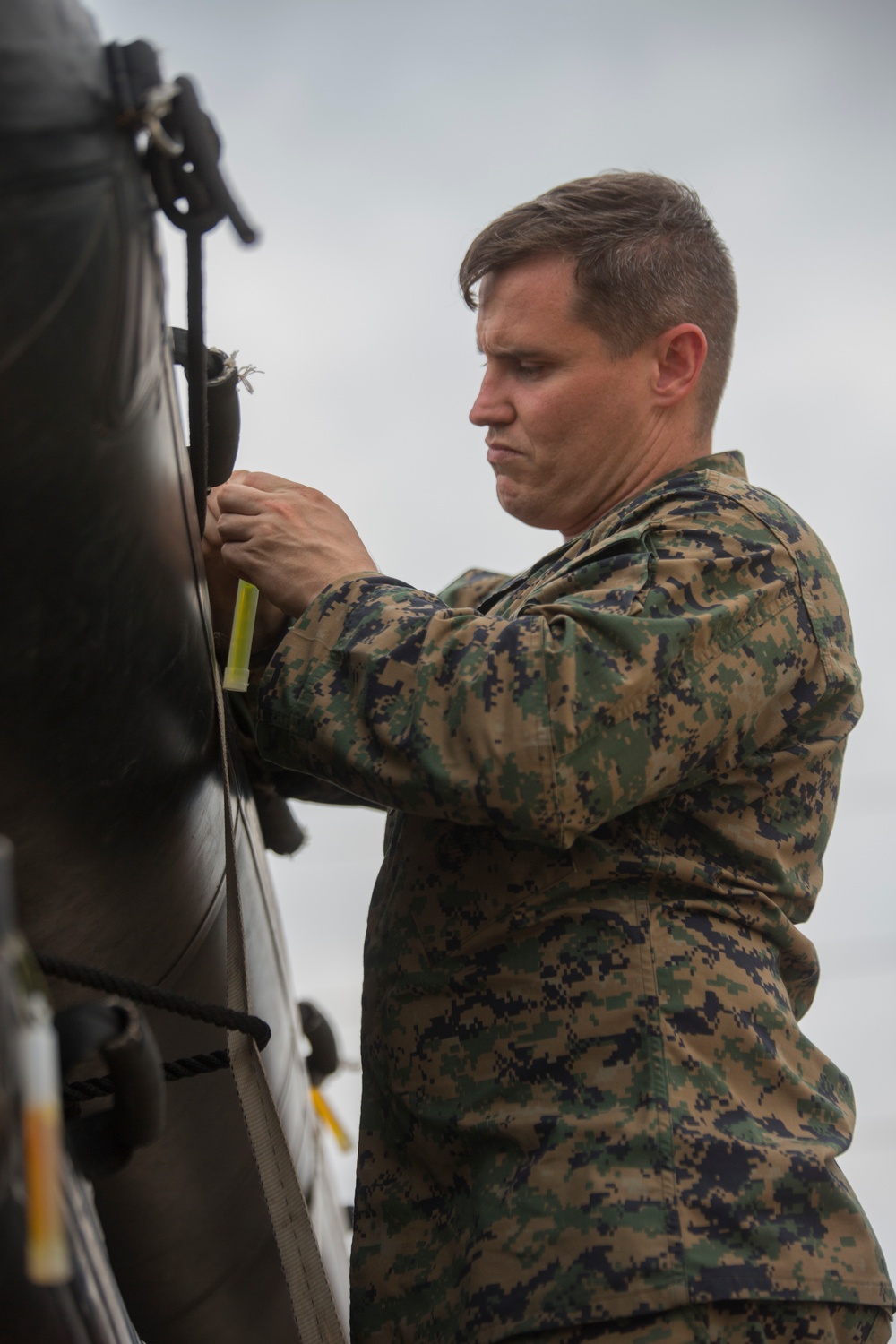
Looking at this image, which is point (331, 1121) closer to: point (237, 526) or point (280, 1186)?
point (280, 1186)

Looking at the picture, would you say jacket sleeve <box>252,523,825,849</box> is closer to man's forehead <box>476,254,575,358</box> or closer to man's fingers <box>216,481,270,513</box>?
man's fingers <box>216,481,270,513</box>

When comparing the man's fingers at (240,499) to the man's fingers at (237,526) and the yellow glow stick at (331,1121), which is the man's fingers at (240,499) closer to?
the man's fingers at (237,526)

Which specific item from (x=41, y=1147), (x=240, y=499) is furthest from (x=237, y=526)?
(x=41, y=1147)

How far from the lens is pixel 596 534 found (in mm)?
1374

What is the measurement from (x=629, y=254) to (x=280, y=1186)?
1.00m

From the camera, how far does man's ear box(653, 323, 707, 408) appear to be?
149cm

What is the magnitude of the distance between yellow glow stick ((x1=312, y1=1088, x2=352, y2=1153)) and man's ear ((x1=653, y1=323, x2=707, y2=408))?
1191mm

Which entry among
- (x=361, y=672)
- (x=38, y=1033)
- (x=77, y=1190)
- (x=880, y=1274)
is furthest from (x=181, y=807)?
(x=880, y=1274)

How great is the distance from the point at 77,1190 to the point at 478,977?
53 cm

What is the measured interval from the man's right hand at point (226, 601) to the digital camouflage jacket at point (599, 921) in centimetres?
17

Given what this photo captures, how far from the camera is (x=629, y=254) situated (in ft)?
4.84

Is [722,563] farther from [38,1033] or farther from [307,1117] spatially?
[307,1117]

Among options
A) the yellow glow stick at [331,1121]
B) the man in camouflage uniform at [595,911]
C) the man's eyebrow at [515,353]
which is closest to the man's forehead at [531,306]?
the man's eyebrow at [515,353]

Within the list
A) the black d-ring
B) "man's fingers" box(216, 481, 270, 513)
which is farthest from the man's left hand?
the black d-ring
